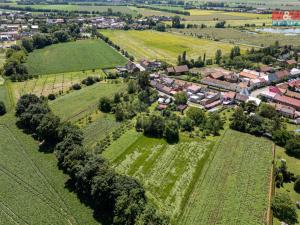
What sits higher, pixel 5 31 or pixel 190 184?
pixel 5 31

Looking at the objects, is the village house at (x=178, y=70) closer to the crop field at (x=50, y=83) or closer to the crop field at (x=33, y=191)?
the crop field at (x=50, y=83)

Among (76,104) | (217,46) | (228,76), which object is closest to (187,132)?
(76,104)

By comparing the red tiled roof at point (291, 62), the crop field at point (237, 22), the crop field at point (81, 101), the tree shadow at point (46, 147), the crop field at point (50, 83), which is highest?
the crop field at point (237, 22)

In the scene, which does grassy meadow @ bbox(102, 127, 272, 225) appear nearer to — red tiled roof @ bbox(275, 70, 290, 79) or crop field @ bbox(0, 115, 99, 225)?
crop field @ bbox(0, 115, 99, 225)

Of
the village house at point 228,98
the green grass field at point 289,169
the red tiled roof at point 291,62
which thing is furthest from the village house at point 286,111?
the red tiled roof at point 291,62

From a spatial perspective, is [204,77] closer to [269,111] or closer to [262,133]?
[269,111]

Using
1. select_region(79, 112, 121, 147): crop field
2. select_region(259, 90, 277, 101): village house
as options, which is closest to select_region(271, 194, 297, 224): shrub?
select_region(79, 112, 121, 147): crop field
